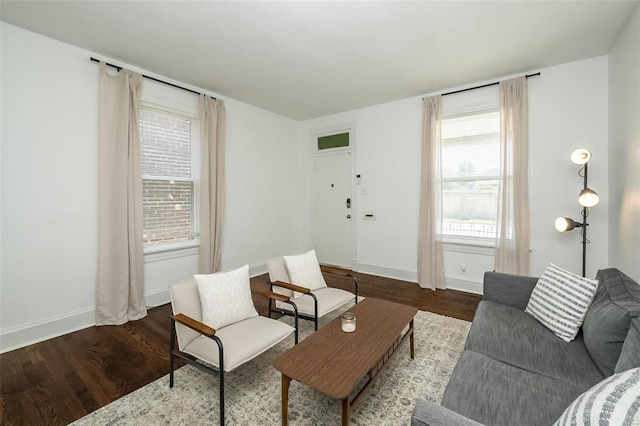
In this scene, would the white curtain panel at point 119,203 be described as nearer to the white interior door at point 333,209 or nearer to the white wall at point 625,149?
the white interior door at point 333,209

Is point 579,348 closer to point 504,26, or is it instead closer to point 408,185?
point 504,26

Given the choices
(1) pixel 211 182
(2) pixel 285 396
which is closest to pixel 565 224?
(2) pixel 285 396

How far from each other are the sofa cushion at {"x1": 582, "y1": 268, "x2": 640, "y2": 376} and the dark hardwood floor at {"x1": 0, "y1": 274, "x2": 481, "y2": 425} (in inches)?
60.2

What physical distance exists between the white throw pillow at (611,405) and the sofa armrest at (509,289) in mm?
1531

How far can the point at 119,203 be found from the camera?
304cm

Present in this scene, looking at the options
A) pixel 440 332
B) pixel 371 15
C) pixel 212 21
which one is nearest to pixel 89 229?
pixel 212 21

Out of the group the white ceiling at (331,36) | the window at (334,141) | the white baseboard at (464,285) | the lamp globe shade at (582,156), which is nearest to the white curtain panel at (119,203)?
the white ceiling at (331,36)

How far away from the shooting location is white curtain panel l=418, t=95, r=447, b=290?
4027 millimetres

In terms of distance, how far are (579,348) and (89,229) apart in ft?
14.0

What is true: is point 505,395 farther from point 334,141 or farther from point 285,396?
point 334,141

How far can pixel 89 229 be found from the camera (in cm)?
292

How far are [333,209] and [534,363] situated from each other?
4.03 meters

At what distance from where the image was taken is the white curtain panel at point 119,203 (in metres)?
2.94

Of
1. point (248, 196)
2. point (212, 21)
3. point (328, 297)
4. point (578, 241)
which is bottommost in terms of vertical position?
point (328, 297)
